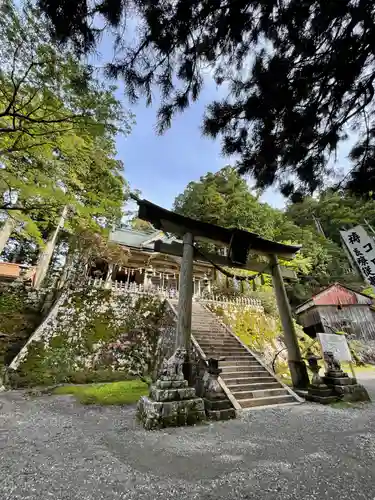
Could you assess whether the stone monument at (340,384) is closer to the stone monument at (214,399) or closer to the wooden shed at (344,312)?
the stone monument at (214,399)

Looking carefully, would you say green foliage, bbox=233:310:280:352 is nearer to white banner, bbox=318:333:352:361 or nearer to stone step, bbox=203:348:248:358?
stone step, bbox=203:348:248:358

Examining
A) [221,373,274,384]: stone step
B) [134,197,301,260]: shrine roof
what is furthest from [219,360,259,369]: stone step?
[134,197,301,260]: shrine roof

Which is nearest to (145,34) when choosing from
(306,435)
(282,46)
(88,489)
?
(282,46)

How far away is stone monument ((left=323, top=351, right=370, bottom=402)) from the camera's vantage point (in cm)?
556

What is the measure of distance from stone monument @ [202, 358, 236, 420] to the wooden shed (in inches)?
598

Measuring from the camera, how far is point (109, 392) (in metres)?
6.35

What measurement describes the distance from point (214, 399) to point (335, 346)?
3.89 m

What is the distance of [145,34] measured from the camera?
277cm

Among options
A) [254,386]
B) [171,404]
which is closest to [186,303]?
[171,404]

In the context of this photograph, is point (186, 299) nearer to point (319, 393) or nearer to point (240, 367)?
point (240, 367)

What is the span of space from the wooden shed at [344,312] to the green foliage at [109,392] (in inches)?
597

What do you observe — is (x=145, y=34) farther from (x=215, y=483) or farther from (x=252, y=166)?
(x=215, y=483)

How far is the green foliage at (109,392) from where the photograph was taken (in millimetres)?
5659

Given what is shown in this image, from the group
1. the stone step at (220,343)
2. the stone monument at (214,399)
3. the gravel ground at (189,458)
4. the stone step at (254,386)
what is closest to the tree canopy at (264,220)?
the stone step at (220,343)
